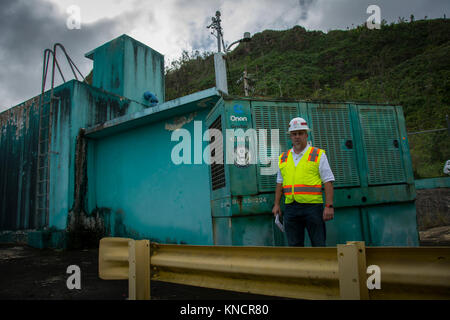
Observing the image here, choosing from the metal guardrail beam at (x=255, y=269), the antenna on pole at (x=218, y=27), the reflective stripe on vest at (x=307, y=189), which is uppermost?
the antenna on pole at (x=218, y=27)

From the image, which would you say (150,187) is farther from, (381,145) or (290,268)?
(290,268)

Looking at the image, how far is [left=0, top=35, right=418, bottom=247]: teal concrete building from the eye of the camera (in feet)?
15.7

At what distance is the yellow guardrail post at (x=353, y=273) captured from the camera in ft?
6.18

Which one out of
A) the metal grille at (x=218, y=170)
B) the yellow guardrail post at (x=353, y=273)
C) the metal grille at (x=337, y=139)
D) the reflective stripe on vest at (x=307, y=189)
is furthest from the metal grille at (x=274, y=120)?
the yellow guardrail post at (x=353, y=273)

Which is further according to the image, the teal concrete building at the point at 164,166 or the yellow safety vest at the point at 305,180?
the teal concrete building at the point at 164,166

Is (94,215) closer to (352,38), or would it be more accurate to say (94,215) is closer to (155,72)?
(155,72)

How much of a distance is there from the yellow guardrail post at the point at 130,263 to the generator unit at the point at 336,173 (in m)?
1.77

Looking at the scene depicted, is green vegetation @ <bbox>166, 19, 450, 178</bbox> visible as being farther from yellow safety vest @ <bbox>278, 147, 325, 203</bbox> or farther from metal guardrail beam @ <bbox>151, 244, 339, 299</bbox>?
metal guardrail beam @ <bbox>151, 244, 339, 299</bbox>

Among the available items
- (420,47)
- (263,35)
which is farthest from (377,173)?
(263,35)

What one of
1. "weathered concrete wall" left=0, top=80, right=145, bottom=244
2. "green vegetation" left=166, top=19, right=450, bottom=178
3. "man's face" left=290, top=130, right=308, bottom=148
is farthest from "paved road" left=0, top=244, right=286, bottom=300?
"green vegetation" left=166, top=19, right=450, bottom=178

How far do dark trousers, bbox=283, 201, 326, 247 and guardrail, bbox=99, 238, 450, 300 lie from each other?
141cm

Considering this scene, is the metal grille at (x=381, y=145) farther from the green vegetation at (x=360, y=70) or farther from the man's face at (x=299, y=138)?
the green vegetation at (x=360, y=70)

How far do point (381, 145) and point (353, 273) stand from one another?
13.2 feet
